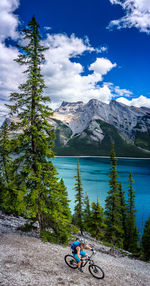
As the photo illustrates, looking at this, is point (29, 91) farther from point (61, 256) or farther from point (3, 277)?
point (61, 256)

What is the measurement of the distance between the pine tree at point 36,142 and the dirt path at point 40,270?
6.57 ft

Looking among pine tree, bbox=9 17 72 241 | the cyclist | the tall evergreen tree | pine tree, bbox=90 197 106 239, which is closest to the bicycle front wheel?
the cyclist

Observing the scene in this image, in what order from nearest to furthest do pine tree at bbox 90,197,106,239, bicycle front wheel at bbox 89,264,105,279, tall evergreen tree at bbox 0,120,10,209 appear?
bicycle front wheel at bbox 89,264,105,279 → tall evergreen tree at bbox 0,120,10,209 → pine tree at bbox 90,197,106,239

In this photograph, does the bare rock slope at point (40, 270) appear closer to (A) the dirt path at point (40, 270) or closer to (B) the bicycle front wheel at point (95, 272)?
(A) the dirt path at point (40, 270)

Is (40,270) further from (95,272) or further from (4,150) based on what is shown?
(4,150)

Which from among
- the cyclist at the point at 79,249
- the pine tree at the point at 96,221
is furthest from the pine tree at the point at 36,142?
the pine tree at the point at 96,221

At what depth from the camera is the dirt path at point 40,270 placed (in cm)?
758

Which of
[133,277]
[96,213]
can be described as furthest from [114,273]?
[96,213]

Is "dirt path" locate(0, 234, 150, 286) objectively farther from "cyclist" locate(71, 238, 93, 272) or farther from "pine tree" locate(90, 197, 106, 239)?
"pine tree" locate(90, 197, 106, 239)

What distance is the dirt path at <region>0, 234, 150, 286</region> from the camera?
7582 mm

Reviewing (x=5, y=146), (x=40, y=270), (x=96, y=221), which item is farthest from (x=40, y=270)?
(x=96, y=221)

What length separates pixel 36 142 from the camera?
12281 mm

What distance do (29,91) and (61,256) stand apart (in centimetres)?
1268

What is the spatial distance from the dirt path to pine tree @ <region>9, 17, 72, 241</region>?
2.00 metres
